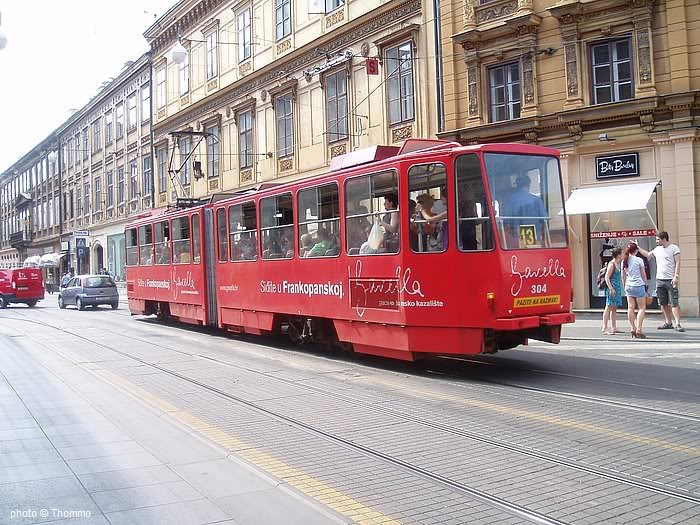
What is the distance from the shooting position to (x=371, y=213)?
1083 centimetres

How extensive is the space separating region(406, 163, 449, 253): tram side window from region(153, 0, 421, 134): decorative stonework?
14.3 metres

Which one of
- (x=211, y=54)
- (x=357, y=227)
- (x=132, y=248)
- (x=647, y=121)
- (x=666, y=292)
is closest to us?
(x=357, y=227)

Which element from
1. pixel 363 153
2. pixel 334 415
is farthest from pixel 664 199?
pixel 334 415

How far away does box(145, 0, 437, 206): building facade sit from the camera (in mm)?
23438

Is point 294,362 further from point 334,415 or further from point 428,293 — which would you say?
point 334,415

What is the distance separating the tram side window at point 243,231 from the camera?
14.7m

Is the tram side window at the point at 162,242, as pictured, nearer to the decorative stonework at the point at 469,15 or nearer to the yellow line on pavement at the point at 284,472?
the decorative stonework at the point at 469,15

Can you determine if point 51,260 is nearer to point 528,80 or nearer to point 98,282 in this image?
point 98,282

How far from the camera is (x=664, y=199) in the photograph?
17828 millimetres

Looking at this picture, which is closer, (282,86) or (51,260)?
(282,86)

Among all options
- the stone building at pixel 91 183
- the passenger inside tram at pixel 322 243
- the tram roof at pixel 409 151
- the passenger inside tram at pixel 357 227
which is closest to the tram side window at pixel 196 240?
Result: the tram roof at pixel 409 151

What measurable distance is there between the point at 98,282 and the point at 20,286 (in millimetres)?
6606

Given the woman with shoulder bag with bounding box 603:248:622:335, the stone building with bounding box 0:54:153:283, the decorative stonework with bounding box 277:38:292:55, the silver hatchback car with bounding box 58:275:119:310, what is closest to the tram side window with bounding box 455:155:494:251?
the woman with shoulder bag with bounding box 603:248:622:335

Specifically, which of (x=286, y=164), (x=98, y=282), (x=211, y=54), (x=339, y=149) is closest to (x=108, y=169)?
(x=211, y=54)
